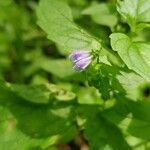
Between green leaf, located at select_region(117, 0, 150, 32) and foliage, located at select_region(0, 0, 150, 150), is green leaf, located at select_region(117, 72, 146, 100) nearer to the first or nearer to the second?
foliage, located at select_region(0, 0, 150, 150)

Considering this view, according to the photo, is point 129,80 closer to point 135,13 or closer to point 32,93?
point 135,13

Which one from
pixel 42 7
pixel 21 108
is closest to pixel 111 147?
pixel 21 108

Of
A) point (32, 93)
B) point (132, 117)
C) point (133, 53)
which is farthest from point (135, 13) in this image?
point (32, 93)

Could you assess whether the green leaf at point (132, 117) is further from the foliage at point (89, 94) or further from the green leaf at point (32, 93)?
the green leaf at point (32, 93)

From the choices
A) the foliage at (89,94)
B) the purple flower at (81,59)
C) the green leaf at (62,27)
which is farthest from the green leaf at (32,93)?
the purple flower at (81,59)

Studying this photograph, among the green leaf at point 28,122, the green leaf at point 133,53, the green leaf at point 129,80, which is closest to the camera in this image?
the green leaf at point 133,53

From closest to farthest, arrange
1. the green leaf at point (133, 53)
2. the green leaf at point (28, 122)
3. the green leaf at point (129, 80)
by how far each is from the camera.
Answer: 1. the green leaf at point (133, 53)
2. the green leaf at point (129, 80)
3. the green leaf at point (28, 122)
